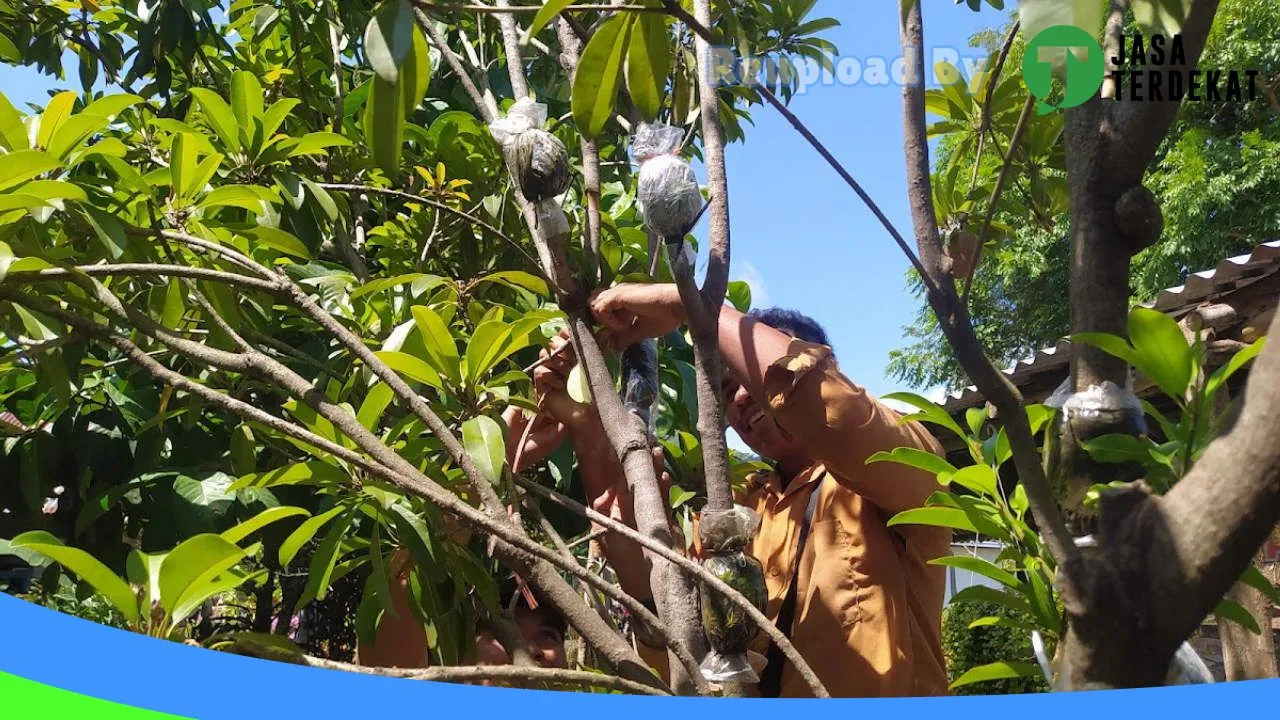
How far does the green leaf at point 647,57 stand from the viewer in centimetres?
66

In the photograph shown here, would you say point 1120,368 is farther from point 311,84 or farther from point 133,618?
point 311,84

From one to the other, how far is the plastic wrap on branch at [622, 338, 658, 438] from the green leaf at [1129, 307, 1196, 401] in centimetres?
51

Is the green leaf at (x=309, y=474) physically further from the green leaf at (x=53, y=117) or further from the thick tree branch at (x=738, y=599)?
the green leaf at (x=53, y=117)

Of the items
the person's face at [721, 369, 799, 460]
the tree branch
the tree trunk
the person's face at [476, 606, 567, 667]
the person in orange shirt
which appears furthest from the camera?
the tree trunk

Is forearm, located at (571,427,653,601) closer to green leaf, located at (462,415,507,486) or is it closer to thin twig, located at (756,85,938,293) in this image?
green leaf, located at (462,415,507,486)

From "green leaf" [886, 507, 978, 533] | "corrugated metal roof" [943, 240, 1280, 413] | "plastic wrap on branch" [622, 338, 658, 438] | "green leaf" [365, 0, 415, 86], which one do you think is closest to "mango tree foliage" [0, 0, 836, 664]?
"green leaf" [365, 0, 415, 86]

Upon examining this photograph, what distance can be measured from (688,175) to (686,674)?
409mm

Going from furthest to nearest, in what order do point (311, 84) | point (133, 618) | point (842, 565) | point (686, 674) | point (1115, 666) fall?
point (311, 84), point (842, 565), point (686, 674), point (133, 618), point (1115, 666)

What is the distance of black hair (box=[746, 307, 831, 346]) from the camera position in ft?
4.36

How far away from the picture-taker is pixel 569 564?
2.28 ft

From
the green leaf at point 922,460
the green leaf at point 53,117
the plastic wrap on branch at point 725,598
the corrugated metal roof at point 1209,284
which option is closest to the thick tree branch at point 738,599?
the plastic wrap on branch at point 725,598

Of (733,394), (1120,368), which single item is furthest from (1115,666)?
(733,394)

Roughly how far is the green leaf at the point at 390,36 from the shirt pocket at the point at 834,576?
79 centimetres

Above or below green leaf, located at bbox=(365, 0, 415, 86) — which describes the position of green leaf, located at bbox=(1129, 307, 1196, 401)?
below
